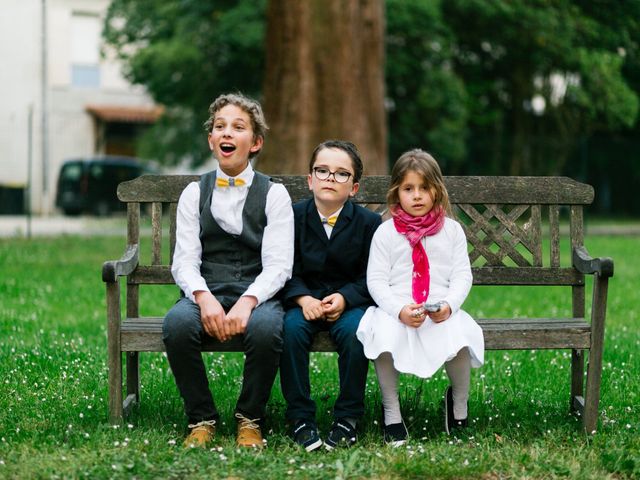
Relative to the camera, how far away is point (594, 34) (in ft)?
75.3

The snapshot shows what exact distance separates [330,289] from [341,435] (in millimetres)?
698

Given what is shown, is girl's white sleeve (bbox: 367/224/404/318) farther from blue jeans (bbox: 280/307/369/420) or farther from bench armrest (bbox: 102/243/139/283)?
bench armrest (bbox: 102/243/139/283)

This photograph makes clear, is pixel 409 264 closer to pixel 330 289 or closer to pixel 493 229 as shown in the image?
pixel 330 289

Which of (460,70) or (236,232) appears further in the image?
(460,70)

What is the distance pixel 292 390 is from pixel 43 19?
2903cm

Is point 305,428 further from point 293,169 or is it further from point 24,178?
point 24,178

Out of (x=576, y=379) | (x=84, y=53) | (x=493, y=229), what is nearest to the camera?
(x=493, y=229)

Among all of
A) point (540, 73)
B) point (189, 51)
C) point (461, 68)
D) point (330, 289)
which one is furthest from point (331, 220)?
point (540, 73)

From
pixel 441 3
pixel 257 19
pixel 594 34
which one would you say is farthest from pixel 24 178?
pixel 594 34

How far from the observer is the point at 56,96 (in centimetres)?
3256

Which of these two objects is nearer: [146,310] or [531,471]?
[531,471]

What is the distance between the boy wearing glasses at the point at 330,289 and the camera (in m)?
4.34

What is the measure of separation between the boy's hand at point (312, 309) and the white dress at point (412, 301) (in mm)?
209

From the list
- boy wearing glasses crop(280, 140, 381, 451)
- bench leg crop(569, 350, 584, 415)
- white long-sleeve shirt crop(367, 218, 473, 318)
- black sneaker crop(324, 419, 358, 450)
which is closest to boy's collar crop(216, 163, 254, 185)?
boy wearing glasses crop(280, 140, 381, 451)
